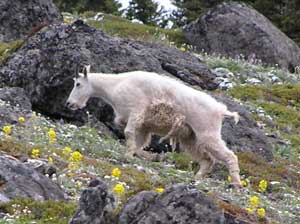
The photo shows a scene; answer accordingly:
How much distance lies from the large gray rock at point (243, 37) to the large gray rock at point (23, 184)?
25989 millimetres

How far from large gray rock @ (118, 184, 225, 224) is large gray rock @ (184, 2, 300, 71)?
2838cm

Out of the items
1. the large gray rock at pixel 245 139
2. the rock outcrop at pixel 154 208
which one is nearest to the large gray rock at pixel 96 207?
the rock outcrop at pixel 154 208

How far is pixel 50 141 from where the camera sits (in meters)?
14.7

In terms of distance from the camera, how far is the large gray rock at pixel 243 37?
36.5m

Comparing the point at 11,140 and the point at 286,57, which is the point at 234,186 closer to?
the point at 11,140

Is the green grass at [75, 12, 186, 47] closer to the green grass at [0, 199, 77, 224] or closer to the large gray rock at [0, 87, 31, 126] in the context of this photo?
the large gray rock at [0, 87, 31, 126]

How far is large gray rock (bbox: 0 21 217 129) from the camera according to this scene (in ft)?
62.7

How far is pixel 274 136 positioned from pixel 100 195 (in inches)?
560

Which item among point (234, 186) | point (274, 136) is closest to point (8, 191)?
point (234, 186)

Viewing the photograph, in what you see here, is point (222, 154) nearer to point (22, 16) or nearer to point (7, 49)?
point (7, 49)

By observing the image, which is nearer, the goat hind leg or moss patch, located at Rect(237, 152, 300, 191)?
the goat hind leg

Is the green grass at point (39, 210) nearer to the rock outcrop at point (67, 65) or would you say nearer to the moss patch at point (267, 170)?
the moss patch at point (267, 170)

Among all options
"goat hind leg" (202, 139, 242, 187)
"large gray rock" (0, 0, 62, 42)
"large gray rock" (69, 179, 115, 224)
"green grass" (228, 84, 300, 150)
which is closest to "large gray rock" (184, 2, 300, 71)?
"green grass" (228, 84, 300, 150)

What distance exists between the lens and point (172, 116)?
15.7m
